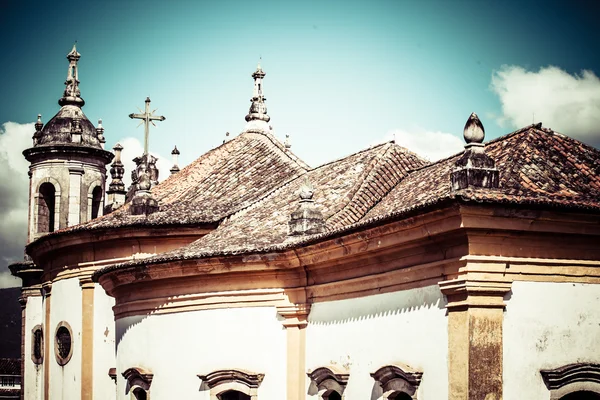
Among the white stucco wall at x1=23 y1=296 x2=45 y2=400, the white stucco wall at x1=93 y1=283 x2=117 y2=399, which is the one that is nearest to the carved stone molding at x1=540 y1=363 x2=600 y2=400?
the white stucco wall at x1=93 y1=283 x2=117 y2=399

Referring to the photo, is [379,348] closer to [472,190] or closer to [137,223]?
[472,190]

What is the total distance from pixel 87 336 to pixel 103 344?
493 mm

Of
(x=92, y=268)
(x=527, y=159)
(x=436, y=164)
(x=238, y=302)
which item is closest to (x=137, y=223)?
(x=92, y=268)

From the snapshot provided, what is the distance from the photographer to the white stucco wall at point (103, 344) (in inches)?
987

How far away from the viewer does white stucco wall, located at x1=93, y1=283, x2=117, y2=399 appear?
82.2ft

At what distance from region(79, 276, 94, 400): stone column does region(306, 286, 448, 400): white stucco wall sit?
26.8 feet

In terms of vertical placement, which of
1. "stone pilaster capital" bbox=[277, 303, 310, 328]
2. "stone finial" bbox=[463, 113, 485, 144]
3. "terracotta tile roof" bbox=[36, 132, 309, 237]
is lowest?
"stone pilaster capital" bbox=[277, 303, 310, 328]

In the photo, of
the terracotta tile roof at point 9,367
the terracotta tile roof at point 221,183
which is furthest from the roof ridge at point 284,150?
the terracotta tile roof at point 9,367

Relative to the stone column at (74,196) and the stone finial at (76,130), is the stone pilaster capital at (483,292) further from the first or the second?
the stone finial at (76,130)

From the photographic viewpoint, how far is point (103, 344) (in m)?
25.3

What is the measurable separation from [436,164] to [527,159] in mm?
3490

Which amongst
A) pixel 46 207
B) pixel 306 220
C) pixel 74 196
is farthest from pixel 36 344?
pixel 306 220

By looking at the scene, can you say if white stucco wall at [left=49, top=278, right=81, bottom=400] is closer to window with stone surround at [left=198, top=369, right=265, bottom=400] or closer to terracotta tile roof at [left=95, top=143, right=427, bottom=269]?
terracotta tile roof at [left=95, top=143, right=427, bottom=269]

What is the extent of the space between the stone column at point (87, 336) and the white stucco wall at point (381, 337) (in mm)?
8182
